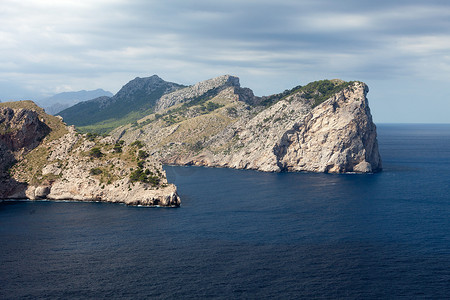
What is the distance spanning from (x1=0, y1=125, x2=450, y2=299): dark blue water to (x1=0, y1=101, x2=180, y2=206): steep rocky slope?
6760mm

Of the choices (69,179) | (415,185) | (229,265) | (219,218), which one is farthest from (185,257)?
→ (415,185)

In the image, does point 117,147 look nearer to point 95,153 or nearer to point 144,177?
point 95,153

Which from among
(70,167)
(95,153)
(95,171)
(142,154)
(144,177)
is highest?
(95,153)

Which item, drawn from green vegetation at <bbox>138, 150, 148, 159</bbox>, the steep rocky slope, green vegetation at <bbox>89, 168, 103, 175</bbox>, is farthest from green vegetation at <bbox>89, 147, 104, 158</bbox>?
green vegetation at <bbox>138, 150, 148, 159</bbox>

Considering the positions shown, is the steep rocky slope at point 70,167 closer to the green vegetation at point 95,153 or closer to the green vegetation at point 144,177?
the green vegetation at point 144,177

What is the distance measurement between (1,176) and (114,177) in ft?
159

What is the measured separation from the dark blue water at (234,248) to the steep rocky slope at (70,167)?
6.76 metres

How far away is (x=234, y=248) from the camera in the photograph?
3816 inches

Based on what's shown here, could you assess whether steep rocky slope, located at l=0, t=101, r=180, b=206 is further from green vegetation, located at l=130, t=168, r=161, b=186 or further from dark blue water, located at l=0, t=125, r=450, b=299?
dark blue water, located at l=0, t=125, r=450, b=299

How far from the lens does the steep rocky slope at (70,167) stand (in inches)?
5817

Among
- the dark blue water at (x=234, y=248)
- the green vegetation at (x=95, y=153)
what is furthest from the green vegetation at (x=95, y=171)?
the dark blue water at (x=234, y=248)

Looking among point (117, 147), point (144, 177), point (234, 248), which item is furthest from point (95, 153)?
point (234, 248)

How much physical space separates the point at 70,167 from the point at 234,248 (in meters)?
92.5

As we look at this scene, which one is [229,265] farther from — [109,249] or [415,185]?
[415,185]
